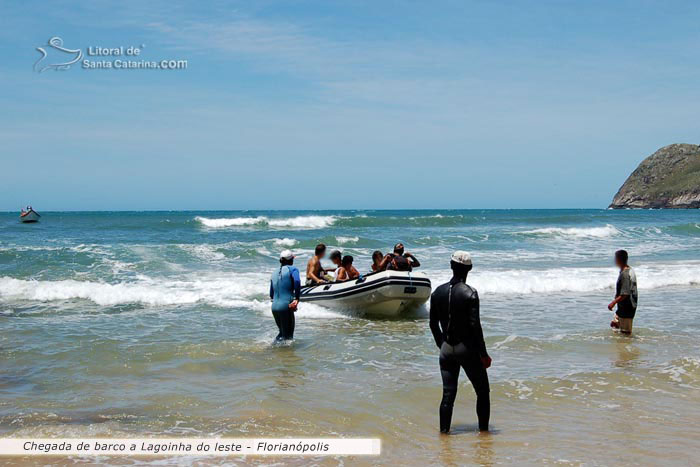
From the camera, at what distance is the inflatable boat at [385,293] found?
12500 millimetres

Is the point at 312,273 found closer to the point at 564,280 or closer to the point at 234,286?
the point at 234,286

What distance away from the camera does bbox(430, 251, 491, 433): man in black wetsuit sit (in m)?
5.35

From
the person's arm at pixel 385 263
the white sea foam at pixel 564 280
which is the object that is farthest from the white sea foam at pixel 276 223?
the person's arm at pixel 385 263

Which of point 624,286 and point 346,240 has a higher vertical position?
point 624,286

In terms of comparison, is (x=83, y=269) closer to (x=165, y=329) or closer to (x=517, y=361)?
(x=165, y=329)

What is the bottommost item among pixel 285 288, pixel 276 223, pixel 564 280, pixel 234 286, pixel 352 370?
pixel 234 286

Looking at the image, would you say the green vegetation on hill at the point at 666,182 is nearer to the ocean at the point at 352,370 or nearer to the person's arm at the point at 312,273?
the ocean at the point at 352,370

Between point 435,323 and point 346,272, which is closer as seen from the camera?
point 435,323

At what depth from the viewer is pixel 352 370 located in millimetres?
8352

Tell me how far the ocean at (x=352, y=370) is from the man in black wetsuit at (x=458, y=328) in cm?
60

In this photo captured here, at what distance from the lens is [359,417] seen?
251 inches

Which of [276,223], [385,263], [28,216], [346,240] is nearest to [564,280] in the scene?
[385,263]

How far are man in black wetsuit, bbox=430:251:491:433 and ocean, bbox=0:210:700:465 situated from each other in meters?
0.60
